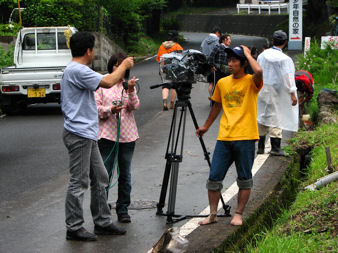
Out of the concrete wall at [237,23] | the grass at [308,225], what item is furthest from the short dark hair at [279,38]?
the concrete wall at [237,23]

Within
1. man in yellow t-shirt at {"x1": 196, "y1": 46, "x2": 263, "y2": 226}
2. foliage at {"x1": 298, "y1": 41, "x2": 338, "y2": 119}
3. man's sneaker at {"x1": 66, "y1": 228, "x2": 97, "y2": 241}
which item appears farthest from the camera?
foliage at {"x1": 298, "y1": 41, "x2": 338, "y2": 119}

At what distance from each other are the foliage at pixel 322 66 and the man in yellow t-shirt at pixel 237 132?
8.08 metres

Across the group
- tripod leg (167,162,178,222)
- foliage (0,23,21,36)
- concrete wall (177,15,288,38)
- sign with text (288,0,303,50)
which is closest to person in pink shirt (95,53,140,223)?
tripod leg (167,162,178,222)

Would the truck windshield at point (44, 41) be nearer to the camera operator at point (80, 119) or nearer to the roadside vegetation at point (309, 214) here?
the roadside vegetation at point (309, 214)

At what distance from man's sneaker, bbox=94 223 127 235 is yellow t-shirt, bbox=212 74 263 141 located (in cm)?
135

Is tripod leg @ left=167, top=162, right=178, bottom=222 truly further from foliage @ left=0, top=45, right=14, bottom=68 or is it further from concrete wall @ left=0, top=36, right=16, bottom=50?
concrete wall @ left=0, top=36, right=16, bottom=50

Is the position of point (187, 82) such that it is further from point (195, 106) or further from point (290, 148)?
point (195, 106)

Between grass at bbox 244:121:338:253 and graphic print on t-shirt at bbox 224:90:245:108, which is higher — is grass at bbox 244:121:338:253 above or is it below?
below

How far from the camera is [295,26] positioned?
99.0 feet

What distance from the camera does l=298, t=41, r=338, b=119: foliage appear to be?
1584cm

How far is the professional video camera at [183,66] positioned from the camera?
6246 mm

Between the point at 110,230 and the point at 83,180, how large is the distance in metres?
0.63

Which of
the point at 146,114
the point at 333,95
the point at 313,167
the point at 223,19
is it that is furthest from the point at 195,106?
the point at 223,19

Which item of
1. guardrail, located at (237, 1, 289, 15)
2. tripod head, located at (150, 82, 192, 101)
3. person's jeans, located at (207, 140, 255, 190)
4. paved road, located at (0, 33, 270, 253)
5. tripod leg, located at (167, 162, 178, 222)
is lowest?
paved road, located at (0, 33, 270, 253)
